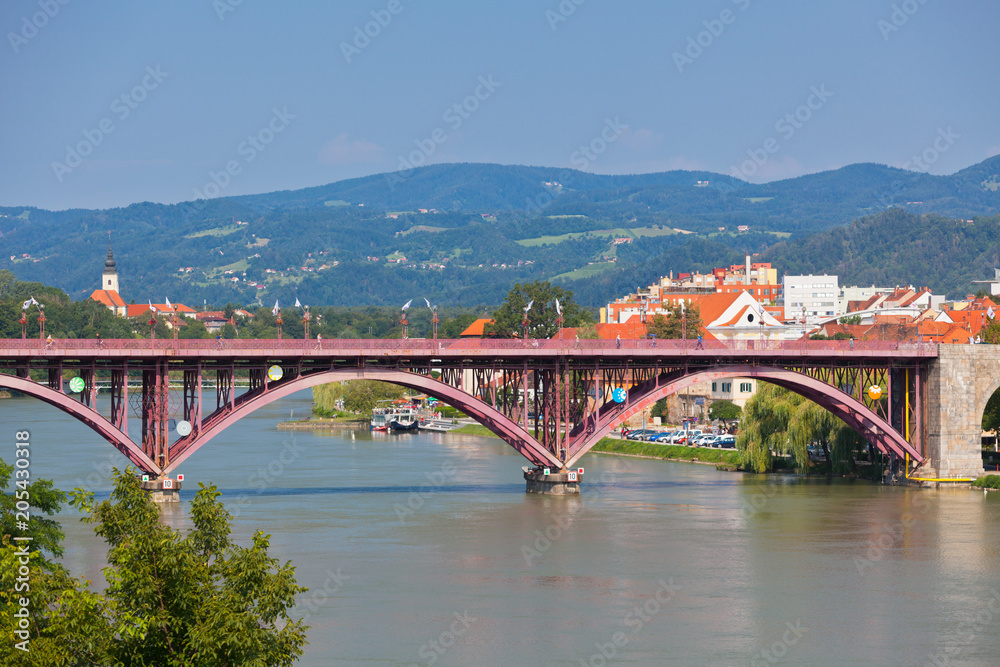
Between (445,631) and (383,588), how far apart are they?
606 cm

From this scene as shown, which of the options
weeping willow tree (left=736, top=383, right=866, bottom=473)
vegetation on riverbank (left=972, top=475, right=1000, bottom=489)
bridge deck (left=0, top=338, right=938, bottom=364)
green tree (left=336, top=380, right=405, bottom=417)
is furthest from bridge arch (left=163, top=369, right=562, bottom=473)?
green tree (left=336, top=380, right=405, bottom=417)

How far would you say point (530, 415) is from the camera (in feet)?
368

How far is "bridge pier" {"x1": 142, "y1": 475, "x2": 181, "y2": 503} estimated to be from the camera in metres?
60.5

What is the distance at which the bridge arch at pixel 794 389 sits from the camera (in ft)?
222

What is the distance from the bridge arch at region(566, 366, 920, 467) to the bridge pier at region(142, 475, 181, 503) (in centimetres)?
1934

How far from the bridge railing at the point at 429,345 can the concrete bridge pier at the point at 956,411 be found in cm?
158

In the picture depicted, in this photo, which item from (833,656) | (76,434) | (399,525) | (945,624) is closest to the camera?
(833,656)

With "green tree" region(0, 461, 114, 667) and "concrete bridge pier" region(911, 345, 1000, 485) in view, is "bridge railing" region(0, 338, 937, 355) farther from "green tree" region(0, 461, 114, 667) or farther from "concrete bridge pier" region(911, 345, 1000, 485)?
"green tree" region(0, 461, 114, 667)

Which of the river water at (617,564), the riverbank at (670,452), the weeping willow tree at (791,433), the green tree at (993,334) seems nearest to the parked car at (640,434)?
the riverbank at (670,452)

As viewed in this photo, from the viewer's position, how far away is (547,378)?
224ft

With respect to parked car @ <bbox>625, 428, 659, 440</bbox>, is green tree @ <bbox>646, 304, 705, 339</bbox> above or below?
above

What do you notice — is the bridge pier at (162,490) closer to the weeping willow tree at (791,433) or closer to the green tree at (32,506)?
the green tree at (32,506)

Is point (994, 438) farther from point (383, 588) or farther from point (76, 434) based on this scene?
point (76, 434)

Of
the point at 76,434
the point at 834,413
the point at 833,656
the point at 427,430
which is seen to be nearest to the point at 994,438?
the point at 834,413
